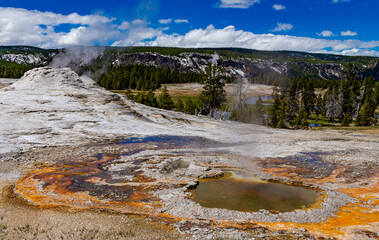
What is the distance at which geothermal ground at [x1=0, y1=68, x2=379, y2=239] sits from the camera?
9172 millimetres

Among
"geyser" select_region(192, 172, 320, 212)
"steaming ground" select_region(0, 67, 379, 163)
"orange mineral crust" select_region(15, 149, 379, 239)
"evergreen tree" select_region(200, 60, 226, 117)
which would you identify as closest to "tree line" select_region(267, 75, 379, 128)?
"evergreen tree" select_region(200, 60, 226, 117)

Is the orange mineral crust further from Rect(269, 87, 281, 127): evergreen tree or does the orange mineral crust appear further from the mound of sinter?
Rect(269, 87, 281, 127): evergreen tree

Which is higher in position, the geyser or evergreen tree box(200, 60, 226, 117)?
evergreen tree box(200, 60, 226, 117)

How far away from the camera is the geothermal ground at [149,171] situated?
9.17 metres

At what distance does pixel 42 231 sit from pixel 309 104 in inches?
2437

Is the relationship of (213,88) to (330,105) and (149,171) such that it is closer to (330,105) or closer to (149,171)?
(330,105)

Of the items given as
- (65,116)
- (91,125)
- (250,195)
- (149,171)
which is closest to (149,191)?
(149,171)

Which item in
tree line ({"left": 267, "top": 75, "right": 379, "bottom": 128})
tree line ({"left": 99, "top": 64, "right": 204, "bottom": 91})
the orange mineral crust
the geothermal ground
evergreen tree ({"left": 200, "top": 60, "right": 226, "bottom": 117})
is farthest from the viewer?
tree line ({"left": 99, "top": 64, "right": 204, "bottom": 91})

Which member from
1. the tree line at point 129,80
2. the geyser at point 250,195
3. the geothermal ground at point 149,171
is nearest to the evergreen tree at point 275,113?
the geothermal ground at point 149,171

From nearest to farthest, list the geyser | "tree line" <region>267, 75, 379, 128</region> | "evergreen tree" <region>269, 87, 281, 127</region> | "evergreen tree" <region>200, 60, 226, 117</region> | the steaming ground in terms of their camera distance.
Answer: the geyser
the steaming ground
"tree line" <region>267, 75, 379, 128</region>
"evergreen tree" <region>200, 60, 226, 117</region>
"evergreen tree" <region>269, 87, 281, 127</region>

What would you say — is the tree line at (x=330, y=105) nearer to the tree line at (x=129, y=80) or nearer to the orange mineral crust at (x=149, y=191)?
the orange mineral crust at (x=149, y=191)

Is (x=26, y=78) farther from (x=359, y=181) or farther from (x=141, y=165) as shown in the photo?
(x=359, y=181)

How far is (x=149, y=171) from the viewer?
15305mm

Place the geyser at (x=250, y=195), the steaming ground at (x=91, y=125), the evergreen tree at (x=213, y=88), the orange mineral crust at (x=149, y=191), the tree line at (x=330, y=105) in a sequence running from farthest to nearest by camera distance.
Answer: the evergreen tree at (x=213, y=88) < the tree line at (x=330, y=105) < the steaming ground at (x=91, y=125) < the geyser at (x=250, y=195) < the orange mineral crust at (x=149, y=191)
